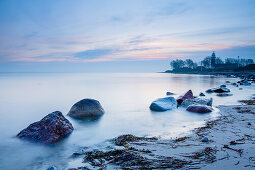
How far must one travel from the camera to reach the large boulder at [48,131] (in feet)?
15.7

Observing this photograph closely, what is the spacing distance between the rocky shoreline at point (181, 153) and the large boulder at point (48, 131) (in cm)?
115

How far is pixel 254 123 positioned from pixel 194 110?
262 cm

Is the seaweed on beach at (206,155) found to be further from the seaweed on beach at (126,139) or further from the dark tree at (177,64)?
the dark tree at (177,64)

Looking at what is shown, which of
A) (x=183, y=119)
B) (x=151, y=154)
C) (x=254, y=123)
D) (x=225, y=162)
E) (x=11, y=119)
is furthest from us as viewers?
(x=11, y=119)

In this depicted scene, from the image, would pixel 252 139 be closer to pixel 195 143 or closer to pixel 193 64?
pixel 195 143

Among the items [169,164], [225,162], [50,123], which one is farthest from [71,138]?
[225,162]

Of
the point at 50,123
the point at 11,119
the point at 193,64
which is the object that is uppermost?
the point at 193,64

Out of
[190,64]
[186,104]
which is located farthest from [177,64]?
[186,104]

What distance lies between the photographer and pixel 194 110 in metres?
8.15

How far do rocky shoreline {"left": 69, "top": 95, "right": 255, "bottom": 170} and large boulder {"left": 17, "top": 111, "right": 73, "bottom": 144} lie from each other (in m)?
1.15

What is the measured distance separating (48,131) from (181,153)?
3.46 m

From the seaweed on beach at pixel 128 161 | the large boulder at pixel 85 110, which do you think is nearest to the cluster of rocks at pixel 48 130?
the seaweed on beach at pixel 128 161

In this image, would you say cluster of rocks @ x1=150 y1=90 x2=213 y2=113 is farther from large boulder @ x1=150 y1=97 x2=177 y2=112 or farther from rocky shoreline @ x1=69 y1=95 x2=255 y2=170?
rocky shoreline @ x1=69 y1=95 x2=255 y2=170

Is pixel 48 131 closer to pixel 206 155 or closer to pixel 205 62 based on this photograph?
pixel 206 155
